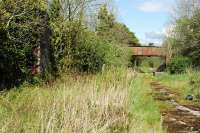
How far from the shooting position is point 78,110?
7.38 m

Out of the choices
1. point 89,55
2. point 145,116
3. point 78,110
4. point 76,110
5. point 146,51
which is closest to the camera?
point 76,110

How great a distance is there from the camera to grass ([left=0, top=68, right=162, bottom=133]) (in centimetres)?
630

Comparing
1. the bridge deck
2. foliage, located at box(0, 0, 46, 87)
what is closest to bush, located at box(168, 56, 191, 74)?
the bridge deck

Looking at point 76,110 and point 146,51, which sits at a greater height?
point 146,51

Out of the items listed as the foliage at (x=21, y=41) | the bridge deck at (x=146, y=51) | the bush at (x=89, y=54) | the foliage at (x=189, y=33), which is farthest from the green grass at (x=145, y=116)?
the bridge deck at (x=146, y=51)

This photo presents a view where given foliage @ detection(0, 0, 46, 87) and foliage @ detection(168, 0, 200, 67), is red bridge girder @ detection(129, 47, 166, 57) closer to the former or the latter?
foliage @ detection(168, 0, 200, 67)

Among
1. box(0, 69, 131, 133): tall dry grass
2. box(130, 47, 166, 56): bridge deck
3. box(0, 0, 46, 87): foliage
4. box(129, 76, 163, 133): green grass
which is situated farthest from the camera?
box(130, 47, 166, 56): bridge deck

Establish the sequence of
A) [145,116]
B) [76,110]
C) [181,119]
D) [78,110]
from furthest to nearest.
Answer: [181,119] < [145,116] < [78,110] < [76,110]

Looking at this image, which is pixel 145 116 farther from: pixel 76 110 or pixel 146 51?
pixel 146 51

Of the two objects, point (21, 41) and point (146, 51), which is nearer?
point (21, 41)

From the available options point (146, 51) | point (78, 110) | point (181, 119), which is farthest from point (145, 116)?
point (146, 51)

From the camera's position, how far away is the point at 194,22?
1620 inches

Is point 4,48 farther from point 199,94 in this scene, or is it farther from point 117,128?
point 199,94

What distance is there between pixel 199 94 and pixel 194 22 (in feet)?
68.8
